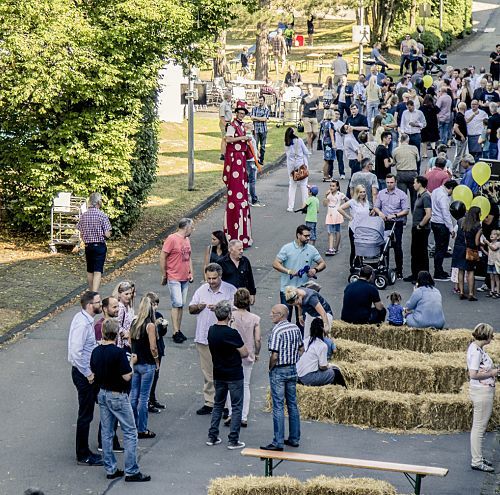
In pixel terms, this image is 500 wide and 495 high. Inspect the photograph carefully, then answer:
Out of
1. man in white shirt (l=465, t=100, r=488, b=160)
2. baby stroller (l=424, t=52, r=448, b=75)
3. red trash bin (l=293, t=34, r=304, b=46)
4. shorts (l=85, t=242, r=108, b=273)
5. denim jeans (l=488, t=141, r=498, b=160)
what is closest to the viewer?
shorts (l=85, t=242, r=108, b=273)

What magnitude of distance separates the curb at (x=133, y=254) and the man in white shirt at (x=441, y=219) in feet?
18.0

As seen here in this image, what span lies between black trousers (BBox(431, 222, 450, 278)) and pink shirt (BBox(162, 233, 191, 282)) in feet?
17.3

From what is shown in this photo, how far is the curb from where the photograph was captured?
57.8 ft

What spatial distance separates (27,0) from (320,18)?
148 ft

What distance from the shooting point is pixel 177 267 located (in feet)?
55.8

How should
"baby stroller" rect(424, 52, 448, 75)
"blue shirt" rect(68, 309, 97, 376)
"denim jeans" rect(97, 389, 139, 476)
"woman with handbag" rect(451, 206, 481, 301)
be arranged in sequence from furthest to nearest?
"baby stroller" rect(424, 52, 448, 75) → "woman with handbag" rect(451, 206, 481, 301) → "blue shirt" rect(68, 309, 97, 376) → "denim jeans" rect(97, 389, 139, 476)

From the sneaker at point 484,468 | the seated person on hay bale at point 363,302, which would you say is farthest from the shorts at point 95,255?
the sneaker at point 484,468

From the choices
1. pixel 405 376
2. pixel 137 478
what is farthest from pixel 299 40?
pixel 137 478

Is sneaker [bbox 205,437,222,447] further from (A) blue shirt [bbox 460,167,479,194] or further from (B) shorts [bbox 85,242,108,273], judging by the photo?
(A) blue shirt [bbox 460,167,479,194]

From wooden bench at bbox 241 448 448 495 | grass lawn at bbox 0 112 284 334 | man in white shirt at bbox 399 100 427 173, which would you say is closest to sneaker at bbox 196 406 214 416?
wooden bench at bbox 241 448 448 495

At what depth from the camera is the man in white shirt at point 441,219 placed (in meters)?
20.5

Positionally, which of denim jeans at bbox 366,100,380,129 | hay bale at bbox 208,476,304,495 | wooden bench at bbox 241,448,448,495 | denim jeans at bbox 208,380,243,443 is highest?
denim jeans at bbox 366,100,380,129

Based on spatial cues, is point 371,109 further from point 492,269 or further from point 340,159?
point 492,269

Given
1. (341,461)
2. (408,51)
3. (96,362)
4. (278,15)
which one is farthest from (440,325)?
(278,15)
